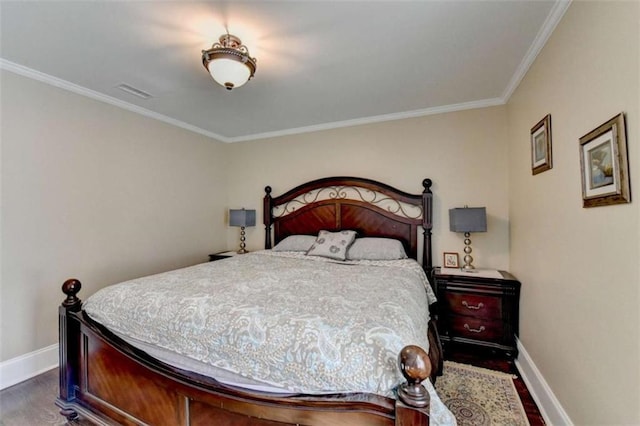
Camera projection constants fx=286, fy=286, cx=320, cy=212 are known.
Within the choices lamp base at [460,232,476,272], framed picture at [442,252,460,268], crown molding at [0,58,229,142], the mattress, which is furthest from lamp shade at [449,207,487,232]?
crown molding at [0,58,229,142]

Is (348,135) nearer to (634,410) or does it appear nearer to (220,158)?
(220,158)

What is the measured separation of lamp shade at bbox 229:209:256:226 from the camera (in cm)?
418

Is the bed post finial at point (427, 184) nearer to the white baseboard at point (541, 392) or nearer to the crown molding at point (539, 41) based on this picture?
the crown molding at point (539, 41)

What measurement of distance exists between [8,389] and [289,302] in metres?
2.56

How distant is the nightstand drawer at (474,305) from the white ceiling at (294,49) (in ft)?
6.63

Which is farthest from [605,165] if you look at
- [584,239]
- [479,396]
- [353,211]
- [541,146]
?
[353,211]

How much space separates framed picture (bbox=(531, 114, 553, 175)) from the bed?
1.25 m

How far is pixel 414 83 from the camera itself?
2715mm

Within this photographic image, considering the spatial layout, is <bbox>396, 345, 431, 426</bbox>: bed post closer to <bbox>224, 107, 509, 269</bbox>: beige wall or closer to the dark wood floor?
the dark wood floor

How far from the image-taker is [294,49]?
2150mm

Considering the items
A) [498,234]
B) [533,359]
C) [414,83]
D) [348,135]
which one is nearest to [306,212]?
[348,135]

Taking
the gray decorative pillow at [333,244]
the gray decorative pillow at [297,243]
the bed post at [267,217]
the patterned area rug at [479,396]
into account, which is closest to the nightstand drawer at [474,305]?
the patterned area rug at [479,396]

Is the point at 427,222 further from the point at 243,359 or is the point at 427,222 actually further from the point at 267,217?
the point at 243,359

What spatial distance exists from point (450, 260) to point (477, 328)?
773 millimetres
